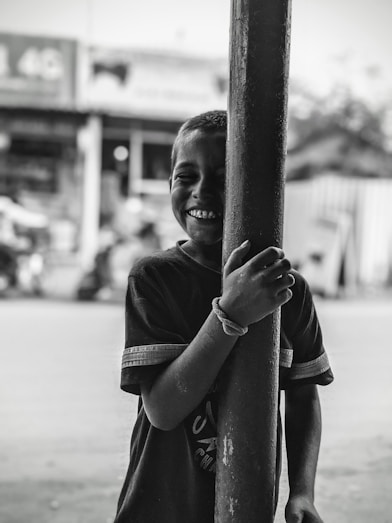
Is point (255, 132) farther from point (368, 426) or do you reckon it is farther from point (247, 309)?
point (368, 426)

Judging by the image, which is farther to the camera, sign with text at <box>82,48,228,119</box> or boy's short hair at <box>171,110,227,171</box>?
sign with text at <box>82,48,228,119</box>

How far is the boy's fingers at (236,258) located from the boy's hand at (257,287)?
0.02 m

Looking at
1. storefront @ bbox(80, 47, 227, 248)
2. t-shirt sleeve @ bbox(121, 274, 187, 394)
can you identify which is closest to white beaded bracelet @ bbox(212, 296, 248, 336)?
t-shirt sleeve @ bbox(121, 274, 187, 394)

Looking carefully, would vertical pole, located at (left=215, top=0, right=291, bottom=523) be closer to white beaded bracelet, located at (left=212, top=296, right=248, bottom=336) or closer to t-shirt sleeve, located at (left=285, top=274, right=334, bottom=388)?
white beaded bracelet, located at (left=212, top=296, right=248, bottom=336)

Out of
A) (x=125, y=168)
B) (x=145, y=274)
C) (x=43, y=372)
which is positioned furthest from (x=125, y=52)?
(x=145, y=274)

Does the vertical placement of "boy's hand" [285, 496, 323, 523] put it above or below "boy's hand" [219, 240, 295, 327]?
below

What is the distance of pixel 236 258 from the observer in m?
1.14

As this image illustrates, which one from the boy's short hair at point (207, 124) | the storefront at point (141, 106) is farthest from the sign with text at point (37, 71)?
the boy's short hair at point (207, 124)

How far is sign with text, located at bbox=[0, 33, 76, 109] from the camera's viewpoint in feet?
36.7

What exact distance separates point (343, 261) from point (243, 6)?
35.5ft

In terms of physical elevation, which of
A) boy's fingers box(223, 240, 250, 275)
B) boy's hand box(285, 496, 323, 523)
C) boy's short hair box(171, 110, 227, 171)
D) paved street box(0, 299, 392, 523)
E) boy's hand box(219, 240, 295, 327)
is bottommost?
paved street box(0, 299, 392, 523)

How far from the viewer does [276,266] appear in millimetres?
1091

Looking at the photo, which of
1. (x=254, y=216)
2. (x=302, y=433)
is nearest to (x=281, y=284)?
(x=254, y=216)

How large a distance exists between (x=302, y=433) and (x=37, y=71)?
36.0ft
